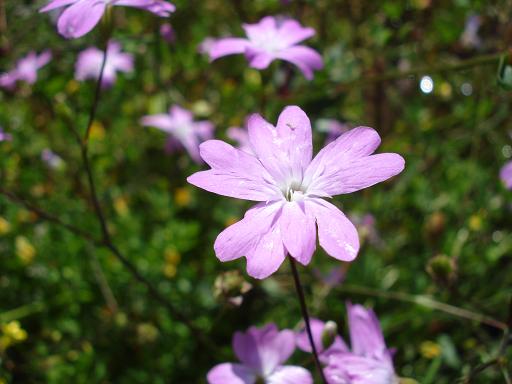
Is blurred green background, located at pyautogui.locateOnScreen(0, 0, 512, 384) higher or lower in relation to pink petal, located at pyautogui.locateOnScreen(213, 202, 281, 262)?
higher

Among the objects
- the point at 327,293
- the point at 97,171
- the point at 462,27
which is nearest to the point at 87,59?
the point at 97,171

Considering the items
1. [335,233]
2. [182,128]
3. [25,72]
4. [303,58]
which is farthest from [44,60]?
[335,233]

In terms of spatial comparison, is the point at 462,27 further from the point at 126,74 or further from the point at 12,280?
the point at 12,280

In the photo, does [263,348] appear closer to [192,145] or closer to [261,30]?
[261,30]

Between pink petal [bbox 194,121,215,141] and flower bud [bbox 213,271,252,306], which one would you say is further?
pink petal [bbox 194,121,215,141]

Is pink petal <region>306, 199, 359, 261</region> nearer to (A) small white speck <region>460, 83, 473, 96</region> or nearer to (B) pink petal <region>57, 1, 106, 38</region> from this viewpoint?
(B) pink petal <region>57, 1, 106, 38</region>

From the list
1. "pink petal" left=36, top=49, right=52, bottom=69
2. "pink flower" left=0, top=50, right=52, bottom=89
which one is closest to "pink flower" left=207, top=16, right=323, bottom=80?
"pink petal" left=36, top=49, right=52, bottom=69
